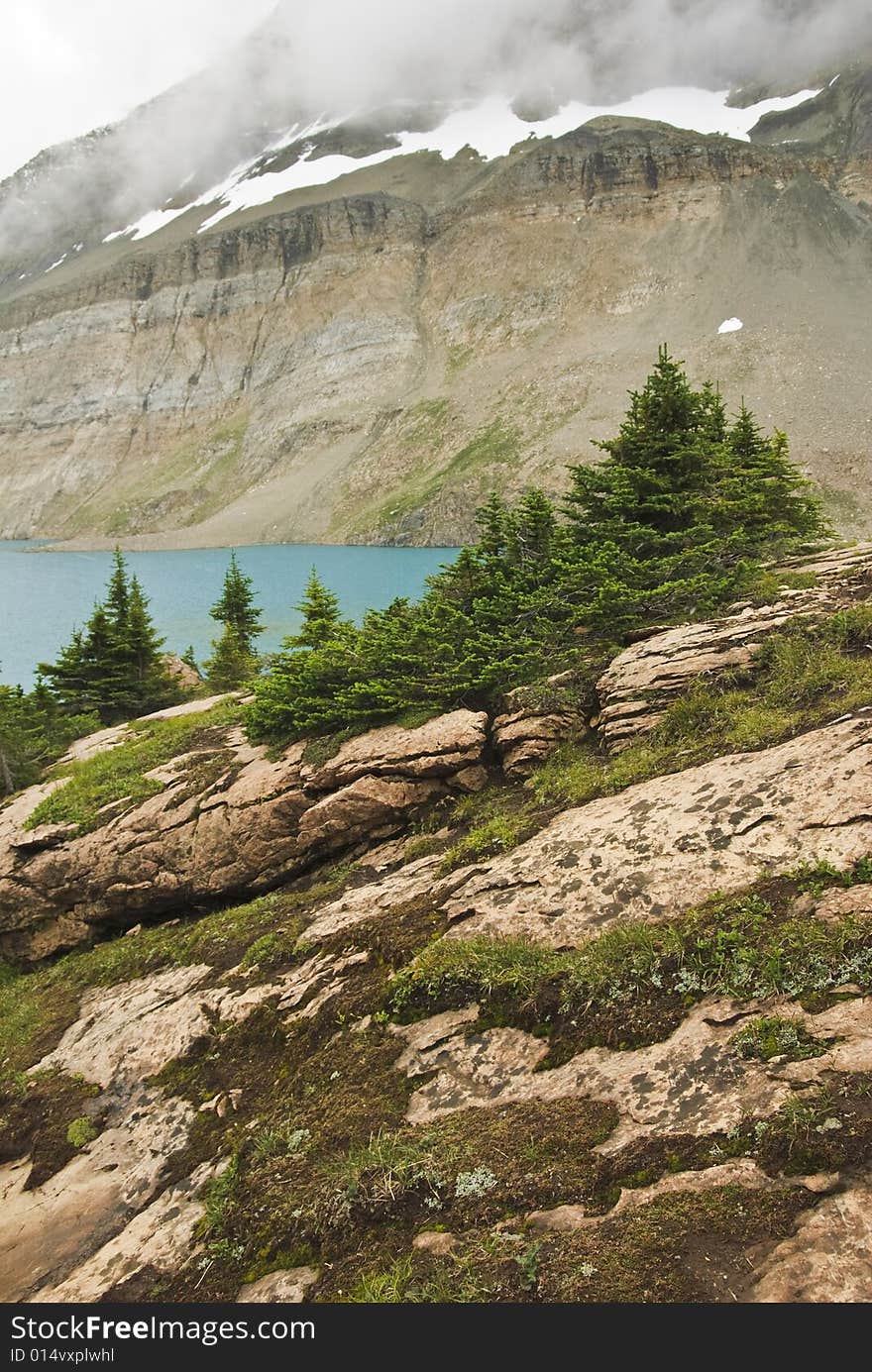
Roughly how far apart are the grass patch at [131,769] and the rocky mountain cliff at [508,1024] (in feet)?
8.06

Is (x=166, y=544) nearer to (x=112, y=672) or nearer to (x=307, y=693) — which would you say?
(x=112, y=672)

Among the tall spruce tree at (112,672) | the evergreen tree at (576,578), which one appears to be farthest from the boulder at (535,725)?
the tall spruce tree at (112,672)

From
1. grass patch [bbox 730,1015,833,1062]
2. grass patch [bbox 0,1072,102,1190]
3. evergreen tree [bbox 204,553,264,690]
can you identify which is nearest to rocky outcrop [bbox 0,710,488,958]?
grass patch [bbox 0,1072,102,1190]

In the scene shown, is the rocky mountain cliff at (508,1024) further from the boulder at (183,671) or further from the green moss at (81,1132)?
the boulder at (183,671)

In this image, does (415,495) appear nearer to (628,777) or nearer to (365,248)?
(365,248)

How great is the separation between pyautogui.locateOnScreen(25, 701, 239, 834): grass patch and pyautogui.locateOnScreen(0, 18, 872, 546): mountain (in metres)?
82.3

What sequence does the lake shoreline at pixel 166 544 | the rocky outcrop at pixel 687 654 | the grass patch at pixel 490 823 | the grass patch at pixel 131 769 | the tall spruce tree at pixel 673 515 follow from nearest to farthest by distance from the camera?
the grass patch at pixel 490 823 < the rocky outcrop at pixel 687 654 < the tall spruce tree at pixel 673 515 < the grass patch at pixel 131 769 < the lake shoreline at pixel 166 544

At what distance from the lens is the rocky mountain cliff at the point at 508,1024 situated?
12.4ft

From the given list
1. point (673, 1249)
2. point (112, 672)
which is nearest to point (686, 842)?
point (673, 1249)

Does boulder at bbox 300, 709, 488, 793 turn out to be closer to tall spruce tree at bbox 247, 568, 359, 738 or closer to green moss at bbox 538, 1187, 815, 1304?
tall spruce tree at bbox 247, 568, 359, 738

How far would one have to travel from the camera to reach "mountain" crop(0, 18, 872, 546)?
370ft

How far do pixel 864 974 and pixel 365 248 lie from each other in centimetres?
19321

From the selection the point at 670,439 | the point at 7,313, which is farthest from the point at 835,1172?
the point at 7,313

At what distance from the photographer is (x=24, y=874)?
12844 mm
